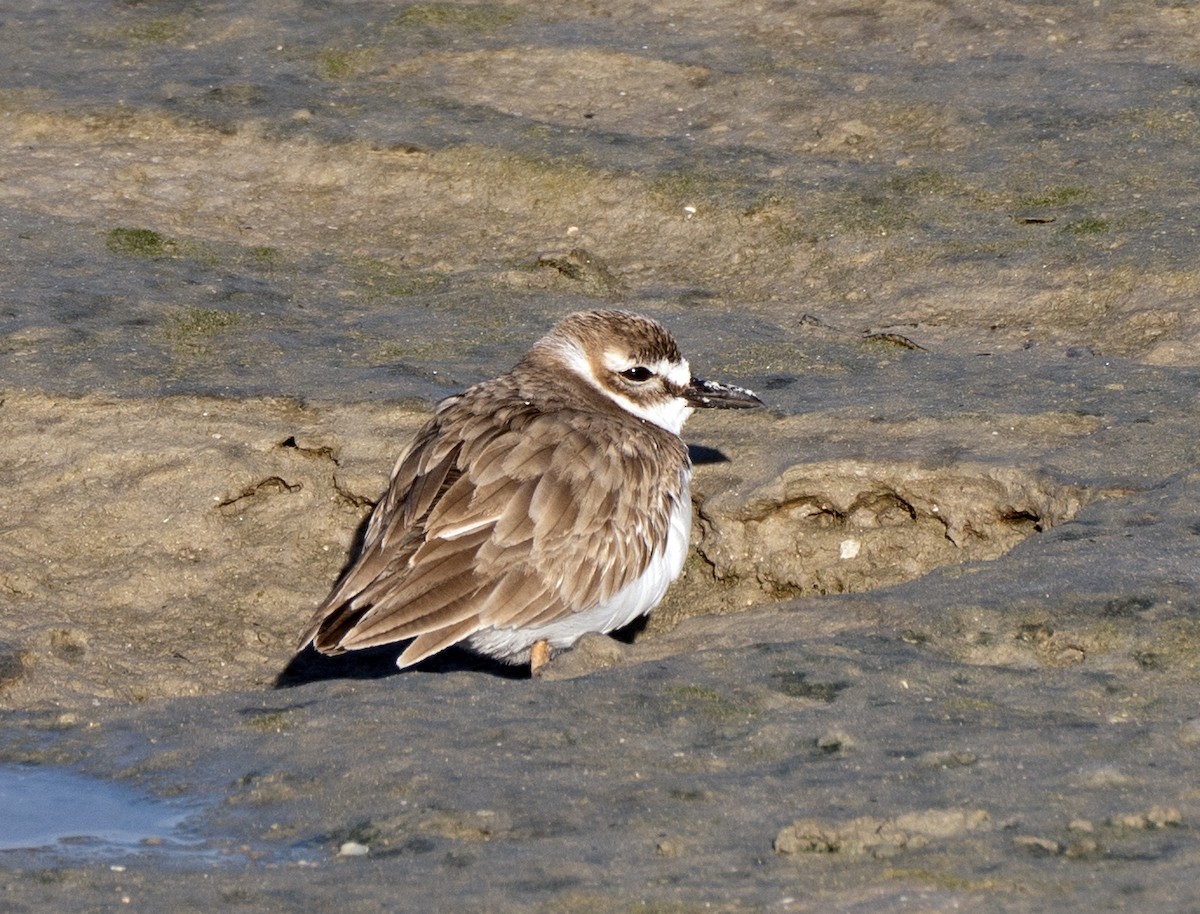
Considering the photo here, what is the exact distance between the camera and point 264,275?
330 inches

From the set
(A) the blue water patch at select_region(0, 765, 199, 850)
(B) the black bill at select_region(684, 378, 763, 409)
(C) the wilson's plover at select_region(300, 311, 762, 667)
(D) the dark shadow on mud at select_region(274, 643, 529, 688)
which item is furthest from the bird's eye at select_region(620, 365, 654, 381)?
(A) the blue water patch at select_region(0, 765, 199, 850)

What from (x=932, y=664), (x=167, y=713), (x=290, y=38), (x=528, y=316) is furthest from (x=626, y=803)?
(x=290, y=38)

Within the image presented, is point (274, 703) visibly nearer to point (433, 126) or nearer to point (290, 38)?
point (433, 126)

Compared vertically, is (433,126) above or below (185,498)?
above

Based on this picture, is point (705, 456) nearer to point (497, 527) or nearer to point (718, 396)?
point (718, 396)

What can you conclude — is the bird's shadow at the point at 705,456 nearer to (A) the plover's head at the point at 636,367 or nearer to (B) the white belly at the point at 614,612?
(A) the plover's head at the point at 636,367

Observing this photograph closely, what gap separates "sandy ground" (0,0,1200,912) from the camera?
12.8ft

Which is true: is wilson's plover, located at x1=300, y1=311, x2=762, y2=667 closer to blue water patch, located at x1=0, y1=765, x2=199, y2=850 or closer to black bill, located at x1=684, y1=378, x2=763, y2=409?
black bill, located at x1=684, y1=378, x2=763, y2=409

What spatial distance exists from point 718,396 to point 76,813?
10.6ft

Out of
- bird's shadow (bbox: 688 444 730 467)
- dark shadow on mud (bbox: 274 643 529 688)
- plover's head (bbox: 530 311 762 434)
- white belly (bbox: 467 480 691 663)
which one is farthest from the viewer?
bird's shadow (bbox: 688 444 730 467)

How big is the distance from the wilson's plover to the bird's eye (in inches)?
11.1

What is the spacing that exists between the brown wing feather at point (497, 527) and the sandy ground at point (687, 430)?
0.39 meters

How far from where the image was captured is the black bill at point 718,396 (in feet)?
22.2

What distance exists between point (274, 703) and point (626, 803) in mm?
1362
